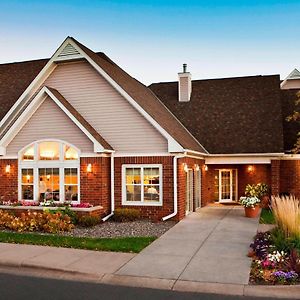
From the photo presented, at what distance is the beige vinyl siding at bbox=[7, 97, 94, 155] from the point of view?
16.5 metres

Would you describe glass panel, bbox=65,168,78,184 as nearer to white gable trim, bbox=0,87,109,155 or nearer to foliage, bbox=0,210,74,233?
white gable trim, bbox=0,87,109,155

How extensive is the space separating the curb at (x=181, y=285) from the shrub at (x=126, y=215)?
279 inches

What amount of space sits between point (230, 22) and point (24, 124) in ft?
45.2

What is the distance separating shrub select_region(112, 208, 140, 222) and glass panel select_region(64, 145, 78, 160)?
9.49 ft

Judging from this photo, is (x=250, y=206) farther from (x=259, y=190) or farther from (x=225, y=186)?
(x=225, y=186)

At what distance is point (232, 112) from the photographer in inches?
903

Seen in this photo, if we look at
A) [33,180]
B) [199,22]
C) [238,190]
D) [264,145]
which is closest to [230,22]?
[199,22]

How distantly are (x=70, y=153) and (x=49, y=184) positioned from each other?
5.37 feet

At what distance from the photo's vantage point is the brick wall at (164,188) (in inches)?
631

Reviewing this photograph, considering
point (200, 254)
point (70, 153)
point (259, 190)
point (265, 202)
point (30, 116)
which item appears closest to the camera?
point (200, 254)

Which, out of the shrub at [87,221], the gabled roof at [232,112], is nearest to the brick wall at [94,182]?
the shrub at [87,221]

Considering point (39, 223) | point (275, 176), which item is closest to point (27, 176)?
point (39, 223)

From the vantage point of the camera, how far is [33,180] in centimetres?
1698

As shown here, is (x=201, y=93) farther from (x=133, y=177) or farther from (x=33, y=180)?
(x=33, y=180)
